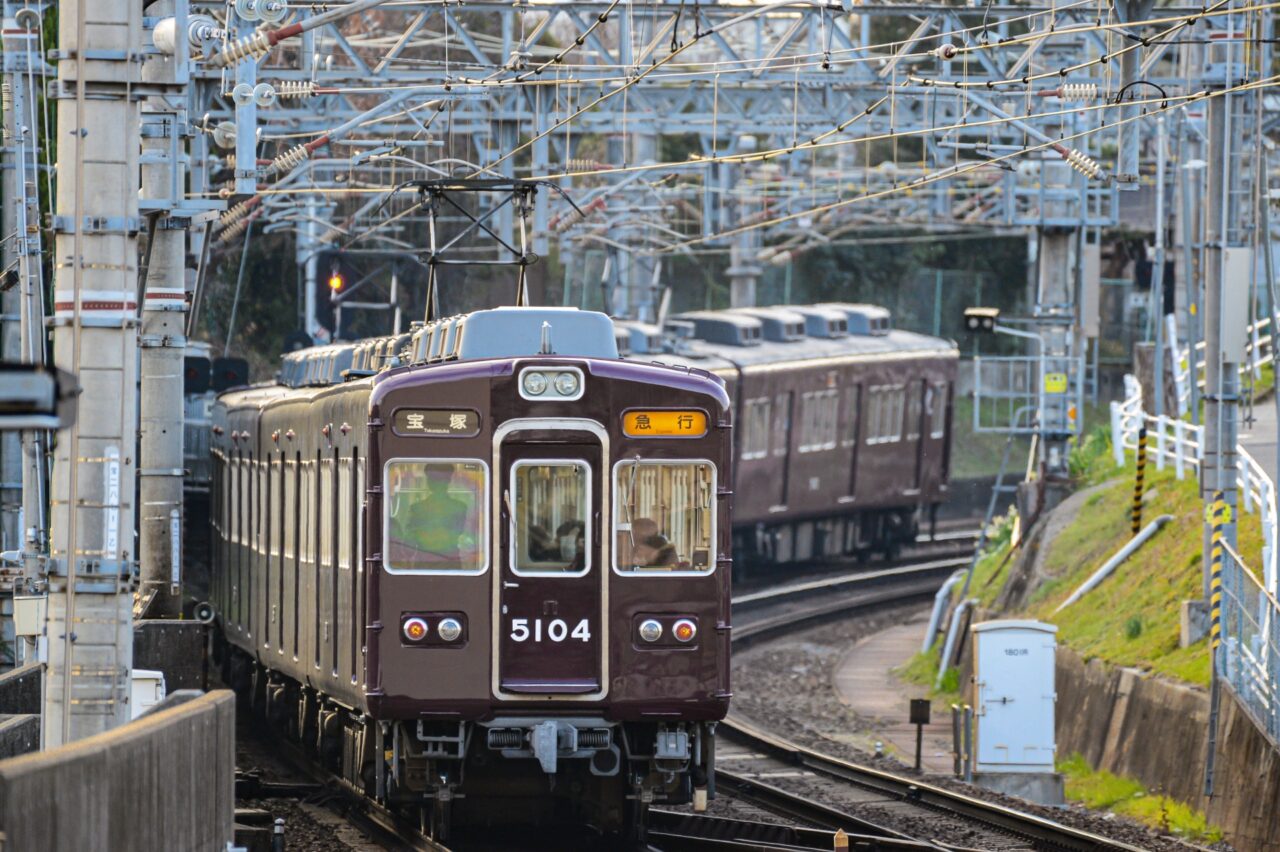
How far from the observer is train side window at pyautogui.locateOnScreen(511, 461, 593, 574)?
12.6 m

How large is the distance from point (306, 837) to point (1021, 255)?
146 feet

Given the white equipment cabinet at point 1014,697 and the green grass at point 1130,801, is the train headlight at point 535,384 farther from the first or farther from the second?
the white equipment cabinet at point 1014,697

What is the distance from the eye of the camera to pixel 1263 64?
18172 millimetres

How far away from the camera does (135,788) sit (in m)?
7.99

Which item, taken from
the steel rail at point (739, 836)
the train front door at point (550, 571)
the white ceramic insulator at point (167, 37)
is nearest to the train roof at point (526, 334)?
the train front door at point (550, 571)

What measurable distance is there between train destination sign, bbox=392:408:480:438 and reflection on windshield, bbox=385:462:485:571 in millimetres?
168

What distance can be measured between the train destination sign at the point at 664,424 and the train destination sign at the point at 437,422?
0.83 metres

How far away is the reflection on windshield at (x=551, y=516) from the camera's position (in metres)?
12.6

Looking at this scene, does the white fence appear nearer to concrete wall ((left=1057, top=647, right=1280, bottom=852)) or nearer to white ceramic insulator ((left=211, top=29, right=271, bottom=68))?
concrete wall ((left=1057, top=647, right=1280, bottom=852))

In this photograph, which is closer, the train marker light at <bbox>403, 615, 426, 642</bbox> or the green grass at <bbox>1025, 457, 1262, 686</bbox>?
the train marker light at <bbox>403, 615, 426, 642</bbox>

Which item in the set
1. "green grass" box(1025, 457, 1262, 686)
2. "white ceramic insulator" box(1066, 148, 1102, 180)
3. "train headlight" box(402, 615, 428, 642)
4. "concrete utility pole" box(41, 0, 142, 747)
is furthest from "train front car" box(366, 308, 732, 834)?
"white ceramic insulator" box(1066, 148, 1102, 180)

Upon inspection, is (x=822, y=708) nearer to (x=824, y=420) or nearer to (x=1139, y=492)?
(x=1139, y=492)

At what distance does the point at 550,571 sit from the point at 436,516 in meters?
0.68

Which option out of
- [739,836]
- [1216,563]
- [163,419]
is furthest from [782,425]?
[739,836]
